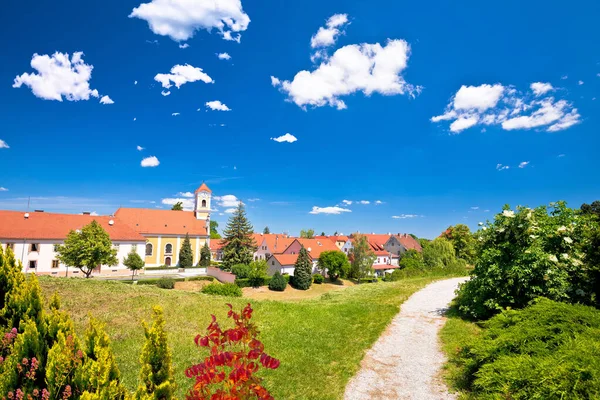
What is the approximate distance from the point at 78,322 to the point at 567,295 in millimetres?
15558

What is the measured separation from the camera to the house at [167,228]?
Answer: 50594 mm

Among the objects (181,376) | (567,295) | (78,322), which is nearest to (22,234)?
(78,322)

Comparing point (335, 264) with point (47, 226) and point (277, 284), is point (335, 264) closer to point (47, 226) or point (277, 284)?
Answer: point (277, 284)

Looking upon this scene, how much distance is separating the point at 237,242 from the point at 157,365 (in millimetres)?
41479

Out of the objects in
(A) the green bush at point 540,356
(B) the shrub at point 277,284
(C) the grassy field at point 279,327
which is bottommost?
(B) the shrub at point 277,284

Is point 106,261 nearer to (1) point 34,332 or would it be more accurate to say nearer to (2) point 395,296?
(2) point 395,296

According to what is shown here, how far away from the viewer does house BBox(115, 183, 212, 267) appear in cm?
5059

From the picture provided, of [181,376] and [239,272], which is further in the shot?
[239,272]

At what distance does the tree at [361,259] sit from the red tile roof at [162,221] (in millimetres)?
27773

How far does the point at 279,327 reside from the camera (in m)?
10.9

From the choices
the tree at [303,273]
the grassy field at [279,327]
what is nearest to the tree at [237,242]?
the tree at [303,273]

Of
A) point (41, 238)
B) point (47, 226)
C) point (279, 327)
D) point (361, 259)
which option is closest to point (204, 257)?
point (47, 226)

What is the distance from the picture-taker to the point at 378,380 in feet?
22.0

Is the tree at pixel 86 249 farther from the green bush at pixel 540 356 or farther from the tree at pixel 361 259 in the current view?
the tree at pixel 361 259
